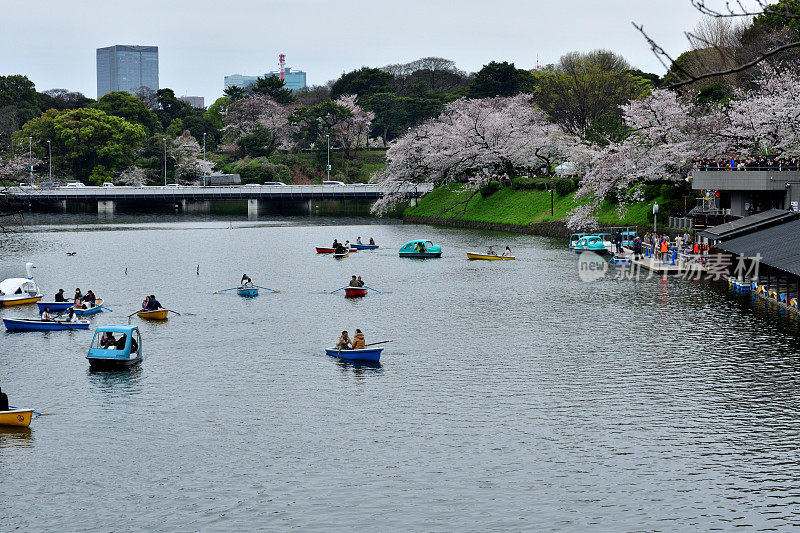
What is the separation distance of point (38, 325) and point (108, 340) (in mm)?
10245

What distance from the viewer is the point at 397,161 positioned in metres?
131

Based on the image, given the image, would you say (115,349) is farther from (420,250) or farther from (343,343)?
(420,250)

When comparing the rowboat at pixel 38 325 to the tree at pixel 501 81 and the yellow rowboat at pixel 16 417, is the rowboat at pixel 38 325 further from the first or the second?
the tree at pixel 501 81

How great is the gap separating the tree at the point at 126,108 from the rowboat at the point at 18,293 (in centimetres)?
13685

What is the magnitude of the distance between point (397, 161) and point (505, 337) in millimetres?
87623

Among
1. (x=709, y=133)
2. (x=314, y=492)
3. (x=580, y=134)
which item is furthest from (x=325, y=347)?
(x=580, y=134)

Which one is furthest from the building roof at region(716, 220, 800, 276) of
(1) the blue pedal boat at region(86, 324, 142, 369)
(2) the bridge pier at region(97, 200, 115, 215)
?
(2) the bridge pier at region(97, 200, 115, 215)

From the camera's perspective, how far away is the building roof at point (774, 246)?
47375mm

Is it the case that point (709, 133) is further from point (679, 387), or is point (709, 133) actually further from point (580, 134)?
point (679, 387)

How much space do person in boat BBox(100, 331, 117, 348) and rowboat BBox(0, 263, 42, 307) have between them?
1933cm

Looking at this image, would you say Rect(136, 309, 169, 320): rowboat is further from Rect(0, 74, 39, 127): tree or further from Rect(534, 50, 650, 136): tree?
Rect(0, 74, 39, 127): tree

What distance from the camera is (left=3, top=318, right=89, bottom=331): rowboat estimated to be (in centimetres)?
4753

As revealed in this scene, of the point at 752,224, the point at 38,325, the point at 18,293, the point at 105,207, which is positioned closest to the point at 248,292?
the point at 18,293

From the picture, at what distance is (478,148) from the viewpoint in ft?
399
